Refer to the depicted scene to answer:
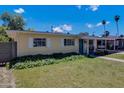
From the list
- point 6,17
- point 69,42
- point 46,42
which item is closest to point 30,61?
point 46,42

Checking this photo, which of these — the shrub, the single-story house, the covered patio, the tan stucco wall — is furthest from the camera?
the covered patio

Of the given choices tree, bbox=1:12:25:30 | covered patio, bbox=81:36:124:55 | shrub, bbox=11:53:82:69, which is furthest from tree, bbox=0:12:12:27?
shrub, bbox=11:53:82:69

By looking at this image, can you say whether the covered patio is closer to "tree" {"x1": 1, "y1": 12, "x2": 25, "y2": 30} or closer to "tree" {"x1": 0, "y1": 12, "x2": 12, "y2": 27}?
"tree" {"x1": 1, "y1": 12, "x2": 25, "y2": 30}

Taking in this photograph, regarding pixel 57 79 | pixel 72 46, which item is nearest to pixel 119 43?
pixel 72 46

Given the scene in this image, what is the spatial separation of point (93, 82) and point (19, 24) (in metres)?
37.9

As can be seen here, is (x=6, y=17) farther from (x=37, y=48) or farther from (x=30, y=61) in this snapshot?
(x=30, y=61)

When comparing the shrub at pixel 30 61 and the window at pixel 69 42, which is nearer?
the shrub at pixel 30 61

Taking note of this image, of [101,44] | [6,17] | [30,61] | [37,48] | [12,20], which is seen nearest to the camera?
[30,61]

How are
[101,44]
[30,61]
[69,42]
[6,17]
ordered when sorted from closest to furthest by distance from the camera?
[30,61]
[69,42]
[101,44]
[6,17]

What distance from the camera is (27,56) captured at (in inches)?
625

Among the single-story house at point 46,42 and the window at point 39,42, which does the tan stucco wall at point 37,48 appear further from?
the window at point 39,42

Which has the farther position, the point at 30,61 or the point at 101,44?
the point at 101,44

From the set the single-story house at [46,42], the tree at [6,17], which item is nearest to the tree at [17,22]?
the tree at [6,17]
